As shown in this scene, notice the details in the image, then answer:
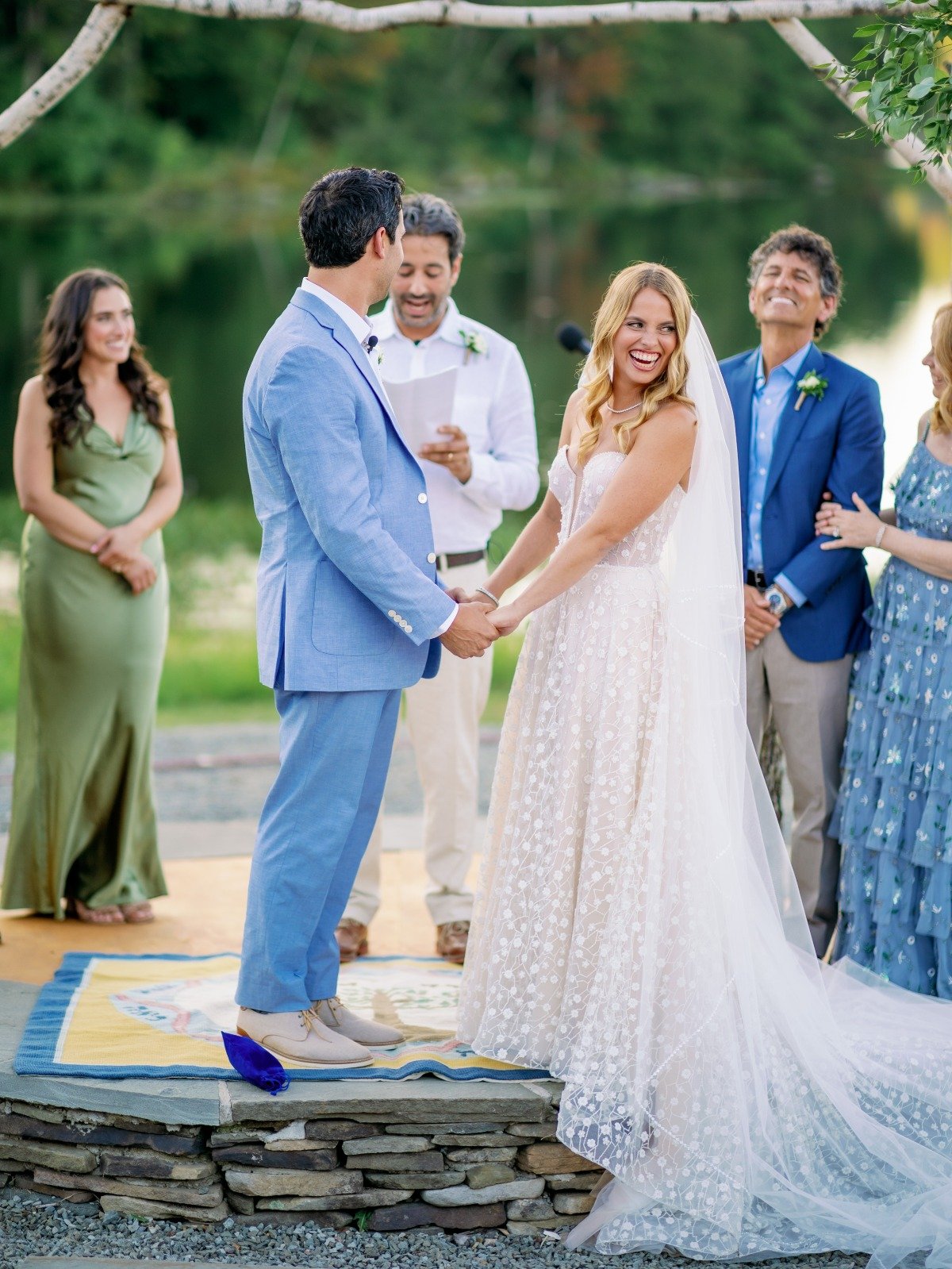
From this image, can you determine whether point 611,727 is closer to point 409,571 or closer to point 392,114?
point 409,571

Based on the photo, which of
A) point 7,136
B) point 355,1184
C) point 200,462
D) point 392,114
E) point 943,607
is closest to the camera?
point 355,1184

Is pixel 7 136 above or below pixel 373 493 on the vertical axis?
above

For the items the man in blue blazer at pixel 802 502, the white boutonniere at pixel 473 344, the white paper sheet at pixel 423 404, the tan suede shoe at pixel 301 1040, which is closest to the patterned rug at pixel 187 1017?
the tan suede shoe at pixel 301 1040

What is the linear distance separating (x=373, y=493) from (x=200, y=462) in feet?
49.1

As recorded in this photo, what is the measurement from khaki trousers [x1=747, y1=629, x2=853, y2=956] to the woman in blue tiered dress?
0.30 feet

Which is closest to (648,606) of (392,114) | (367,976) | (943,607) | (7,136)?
(943,607)

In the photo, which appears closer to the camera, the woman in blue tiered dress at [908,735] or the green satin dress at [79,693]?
the woman in blue tiered dress at [908,735]

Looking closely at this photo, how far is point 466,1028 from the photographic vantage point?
3973mm

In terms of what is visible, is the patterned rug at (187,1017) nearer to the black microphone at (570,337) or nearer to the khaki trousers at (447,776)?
the khaki trousers at (447,776)

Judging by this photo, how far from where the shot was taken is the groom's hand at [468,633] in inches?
148

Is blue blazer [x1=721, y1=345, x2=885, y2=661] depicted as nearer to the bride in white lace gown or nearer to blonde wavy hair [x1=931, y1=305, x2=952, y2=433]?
blonde wavy hair [x1=931, y1=305, x2=952, y2=433]

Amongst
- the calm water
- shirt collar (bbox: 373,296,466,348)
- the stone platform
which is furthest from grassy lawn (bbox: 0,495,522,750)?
the stone platform

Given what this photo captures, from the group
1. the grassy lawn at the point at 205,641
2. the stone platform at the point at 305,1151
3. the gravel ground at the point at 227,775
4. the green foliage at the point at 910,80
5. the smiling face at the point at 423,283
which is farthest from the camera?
the grassy lawn at the point at 205,641

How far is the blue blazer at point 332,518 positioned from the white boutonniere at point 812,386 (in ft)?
4.21
